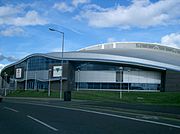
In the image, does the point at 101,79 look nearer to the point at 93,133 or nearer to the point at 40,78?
the point at 40,78

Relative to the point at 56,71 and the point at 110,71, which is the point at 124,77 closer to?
the point at 110,71

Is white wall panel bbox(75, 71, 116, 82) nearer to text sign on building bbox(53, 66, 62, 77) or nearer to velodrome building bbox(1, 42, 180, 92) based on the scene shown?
velodrome building bbox(1, 42, 180, 92)

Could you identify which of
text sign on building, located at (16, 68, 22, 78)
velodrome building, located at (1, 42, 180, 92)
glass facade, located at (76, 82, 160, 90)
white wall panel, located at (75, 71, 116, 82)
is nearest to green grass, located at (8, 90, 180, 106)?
velodrome building, located at (1, 42, 180, 92)

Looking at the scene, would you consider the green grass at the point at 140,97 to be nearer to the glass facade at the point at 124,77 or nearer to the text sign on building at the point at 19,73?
the glass facade at the point at 124,77

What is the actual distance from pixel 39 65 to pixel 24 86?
12144 mm

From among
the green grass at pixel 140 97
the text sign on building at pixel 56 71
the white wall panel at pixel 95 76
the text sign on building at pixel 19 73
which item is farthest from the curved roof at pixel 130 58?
the text sign on building at pixel 19 73

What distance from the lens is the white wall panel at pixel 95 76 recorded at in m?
86.9

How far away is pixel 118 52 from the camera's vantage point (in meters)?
91.2

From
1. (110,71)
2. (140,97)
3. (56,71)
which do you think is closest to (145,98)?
(140,97)

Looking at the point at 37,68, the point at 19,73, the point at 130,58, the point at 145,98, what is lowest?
the point at 145,98

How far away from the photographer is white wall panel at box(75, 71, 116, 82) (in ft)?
285

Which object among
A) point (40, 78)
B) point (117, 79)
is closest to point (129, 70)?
point (117, 79)

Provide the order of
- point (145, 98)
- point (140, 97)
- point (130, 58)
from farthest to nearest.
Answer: point (130, 58) < point (140, 97) < point (145, 98)

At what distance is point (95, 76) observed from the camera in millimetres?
88812
